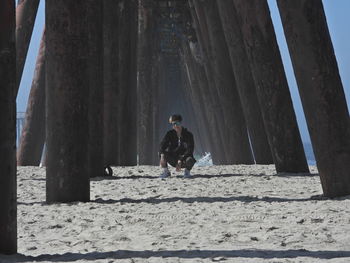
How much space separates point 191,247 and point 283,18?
3.19m

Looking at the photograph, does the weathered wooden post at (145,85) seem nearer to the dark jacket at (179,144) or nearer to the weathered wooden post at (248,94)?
the weathered wooden post at (248,94)

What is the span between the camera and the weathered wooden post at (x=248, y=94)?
43.3 ft

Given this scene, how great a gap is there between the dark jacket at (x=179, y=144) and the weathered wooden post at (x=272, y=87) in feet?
3.97

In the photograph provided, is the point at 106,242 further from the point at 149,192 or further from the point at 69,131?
the point at 149,192

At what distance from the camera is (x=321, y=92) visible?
260 inches

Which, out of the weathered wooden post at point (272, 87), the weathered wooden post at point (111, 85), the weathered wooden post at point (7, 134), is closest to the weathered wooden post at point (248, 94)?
the weathered wooden post at point (111, 85)

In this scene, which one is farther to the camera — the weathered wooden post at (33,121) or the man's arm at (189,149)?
the weathered wooden post at (33,121)

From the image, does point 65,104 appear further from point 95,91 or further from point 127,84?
point 127,84

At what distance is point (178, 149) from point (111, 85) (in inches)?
136

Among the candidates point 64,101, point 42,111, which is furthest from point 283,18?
point 42,111

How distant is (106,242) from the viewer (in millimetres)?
4820

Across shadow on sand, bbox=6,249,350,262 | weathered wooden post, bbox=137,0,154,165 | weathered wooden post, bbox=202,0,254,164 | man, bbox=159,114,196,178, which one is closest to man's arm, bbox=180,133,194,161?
man, bbox=159,114,196,178

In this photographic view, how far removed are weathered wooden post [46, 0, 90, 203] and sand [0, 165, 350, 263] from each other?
10.4 inches

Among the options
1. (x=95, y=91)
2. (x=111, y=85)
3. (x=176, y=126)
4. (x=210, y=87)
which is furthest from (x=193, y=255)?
(x=210, y=87)
